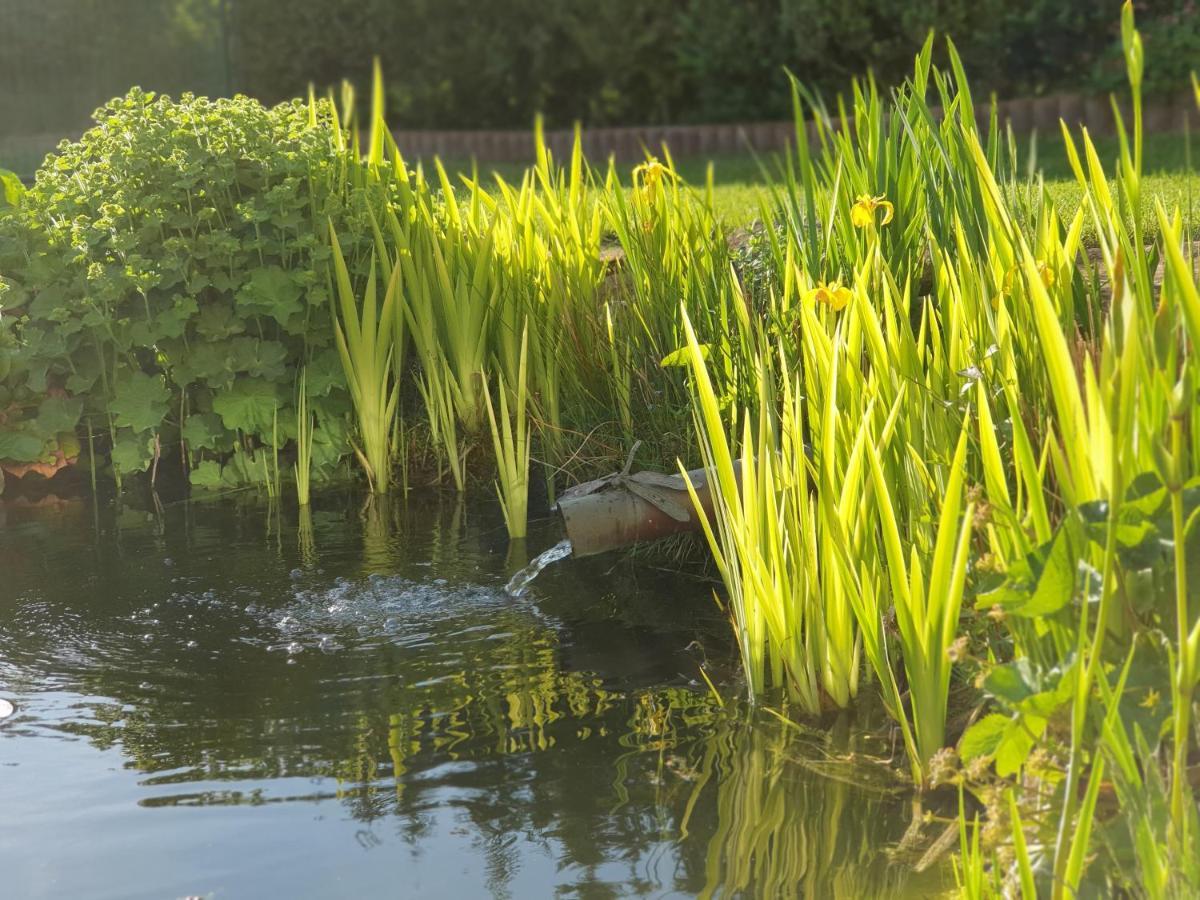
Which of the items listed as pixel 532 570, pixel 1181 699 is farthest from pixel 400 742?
pixel 1181 699

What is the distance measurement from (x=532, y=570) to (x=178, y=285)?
5.35 feet

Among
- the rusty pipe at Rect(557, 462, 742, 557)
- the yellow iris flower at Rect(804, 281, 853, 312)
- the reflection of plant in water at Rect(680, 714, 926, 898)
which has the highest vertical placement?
the yellow iris flower at Rect(804, 281, 853, 312)

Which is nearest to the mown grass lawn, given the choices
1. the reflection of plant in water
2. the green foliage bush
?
the green foliage bush

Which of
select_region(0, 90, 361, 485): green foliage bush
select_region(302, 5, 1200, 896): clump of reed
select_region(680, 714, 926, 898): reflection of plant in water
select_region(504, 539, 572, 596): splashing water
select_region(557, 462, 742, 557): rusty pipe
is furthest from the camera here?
select_region(0, 90, 361, 485): green foliage bush

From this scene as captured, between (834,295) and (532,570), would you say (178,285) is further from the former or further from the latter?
(834,295)

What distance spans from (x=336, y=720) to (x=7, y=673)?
78 cm

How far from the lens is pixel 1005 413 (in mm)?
2525

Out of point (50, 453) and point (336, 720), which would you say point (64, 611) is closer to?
point (336, 720)

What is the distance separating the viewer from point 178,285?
4383 millimetres

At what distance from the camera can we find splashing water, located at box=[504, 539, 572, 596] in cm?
348

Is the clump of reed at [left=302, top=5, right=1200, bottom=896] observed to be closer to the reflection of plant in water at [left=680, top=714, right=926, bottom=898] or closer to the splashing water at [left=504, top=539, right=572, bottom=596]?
the reflection of plant in water at [left=680, top=714, right=926, bottom=898]

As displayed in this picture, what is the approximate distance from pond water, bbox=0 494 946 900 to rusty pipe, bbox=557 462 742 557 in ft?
0.65

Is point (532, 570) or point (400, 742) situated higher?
point (532, 570)

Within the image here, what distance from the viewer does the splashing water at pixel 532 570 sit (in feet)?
11.4
